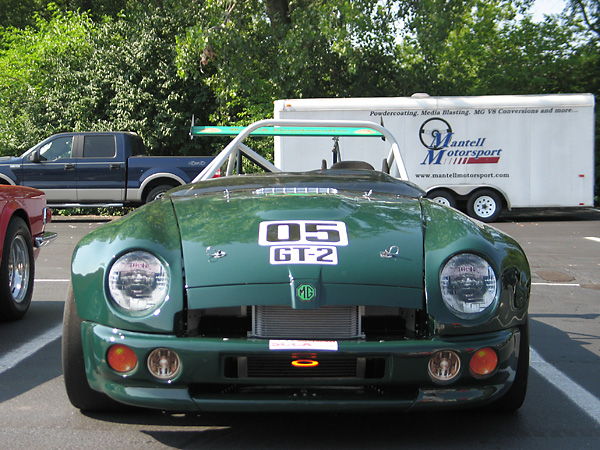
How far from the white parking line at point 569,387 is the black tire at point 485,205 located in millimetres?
12676

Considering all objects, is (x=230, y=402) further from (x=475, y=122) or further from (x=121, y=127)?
(x=121, y=127)

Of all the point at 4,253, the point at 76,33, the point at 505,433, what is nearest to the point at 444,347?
the point at 505,433

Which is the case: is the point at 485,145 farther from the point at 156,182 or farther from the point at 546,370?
the point at 546,370

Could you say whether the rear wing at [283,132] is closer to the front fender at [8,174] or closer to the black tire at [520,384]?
the black tire at [520,384]

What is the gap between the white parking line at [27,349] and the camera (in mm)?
4440

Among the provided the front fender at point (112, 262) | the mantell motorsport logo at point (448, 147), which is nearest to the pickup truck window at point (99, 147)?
the mantell motorsport logo at point (448, 147)

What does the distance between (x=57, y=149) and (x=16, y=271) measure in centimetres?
1145

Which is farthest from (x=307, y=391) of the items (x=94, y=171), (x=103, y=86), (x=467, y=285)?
(x=103, y=86)

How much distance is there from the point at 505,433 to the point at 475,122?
573 inches

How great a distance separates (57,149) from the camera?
54.3ft

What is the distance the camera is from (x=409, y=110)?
56.3 ft

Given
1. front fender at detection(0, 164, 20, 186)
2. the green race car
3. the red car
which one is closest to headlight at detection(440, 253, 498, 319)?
the green race car

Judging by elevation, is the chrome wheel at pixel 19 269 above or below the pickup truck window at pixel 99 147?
below

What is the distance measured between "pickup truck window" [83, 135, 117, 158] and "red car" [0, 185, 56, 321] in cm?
1051
